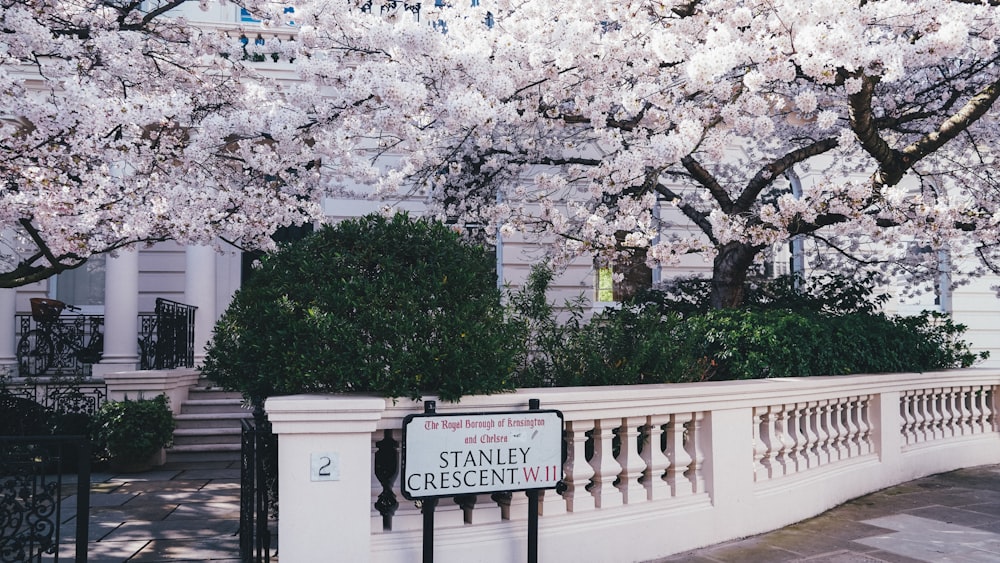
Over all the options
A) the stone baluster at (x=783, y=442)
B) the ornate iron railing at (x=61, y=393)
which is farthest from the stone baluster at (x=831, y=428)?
the ornate iron railing at (x=61, y=393)

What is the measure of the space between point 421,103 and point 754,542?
4572 mm

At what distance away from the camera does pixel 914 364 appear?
29.0 feet

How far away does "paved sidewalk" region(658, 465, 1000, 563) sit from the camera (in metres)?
5.58

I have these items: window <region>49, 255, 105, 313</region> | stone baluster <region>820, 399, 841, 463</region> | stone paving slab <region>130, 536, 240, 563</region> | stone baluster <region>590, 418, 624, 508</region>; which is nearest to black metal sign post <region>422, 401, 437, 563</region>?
stone baluster <region>590, 418, 624, 508</region>

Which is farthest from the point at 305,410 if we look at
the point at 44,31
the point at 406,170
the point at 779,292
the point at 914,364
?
the point at 779,292

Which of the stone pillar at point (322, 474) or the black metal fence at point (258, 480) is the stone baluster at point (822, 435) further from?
the black metal fence at point (258, 480)

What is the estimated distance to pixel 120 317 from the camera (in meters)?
12.3

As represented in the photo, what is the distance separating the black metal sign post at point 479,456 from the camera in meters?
4.22

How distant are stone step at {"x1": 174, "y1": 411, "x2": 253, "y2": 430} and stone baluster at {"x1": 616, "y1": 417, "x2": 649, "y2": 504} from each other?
7.30 m

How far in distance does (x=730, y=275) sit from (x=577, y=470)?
17.1ft

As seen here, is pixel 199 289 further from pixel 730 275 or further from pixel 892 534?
pixel 892 534

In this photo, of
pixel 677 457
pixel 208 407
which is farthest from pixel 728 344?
pixel 208 407

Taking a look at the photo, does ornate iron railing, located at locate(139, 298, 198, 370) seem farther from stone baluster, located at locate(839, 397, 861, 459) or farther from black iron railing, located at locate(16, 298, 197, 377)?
stone baluster, located at locate(839, 397, 861, 459)

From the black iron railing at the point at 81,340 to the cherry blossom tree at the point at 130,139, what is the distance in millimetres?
3410
